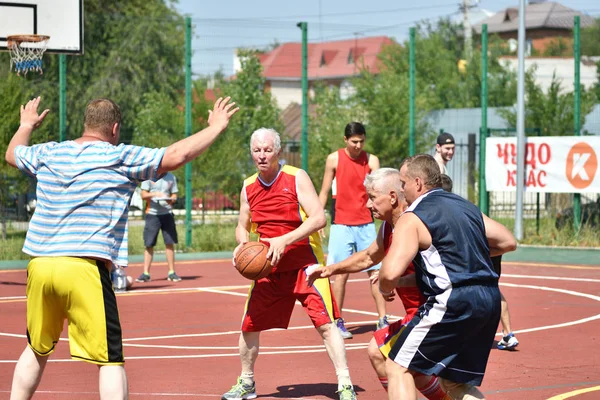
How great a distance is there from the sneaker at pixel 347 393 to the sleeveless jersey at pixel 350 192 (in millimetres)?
4097

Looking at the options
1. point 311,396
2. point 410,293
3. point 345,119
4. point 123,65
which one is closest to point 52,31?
point 311,396

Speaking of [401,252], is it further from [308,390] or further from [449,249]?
[308,390]

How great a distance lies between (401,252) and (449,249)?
1.00 feet

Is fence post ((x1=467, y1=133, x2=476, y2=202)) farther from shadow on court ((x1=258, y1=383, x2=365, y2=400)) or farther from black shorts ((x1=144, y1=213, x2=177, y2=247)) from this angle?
shadow on court ((x1=258, y1=383, x2=365, y2=400))

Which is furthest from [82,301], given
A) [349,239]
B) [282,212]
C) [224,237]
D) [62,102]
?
[224,237]

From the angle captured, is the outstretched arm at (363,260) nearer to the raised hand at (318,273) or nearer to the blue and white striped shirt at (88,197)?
the raised hand at (318,273)

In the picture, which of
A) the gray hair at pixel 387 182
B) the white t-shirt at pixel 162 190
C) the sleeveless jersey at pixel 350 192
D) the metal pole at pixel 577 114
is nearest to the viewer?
the gray hair at pixel 387 182

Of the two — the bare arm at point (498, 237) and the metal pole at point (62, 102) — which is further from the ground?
the metal pole at point (62, 102)

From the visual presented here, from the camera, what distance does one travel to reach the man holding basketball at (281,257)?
7820mm

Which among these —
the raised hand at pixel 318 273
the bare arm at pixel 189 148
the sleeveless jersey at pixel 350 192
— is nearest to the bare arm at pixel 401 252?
the bare arm at pixel 189 148

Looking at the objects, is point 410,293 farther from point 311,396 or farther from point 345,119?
point 345,119

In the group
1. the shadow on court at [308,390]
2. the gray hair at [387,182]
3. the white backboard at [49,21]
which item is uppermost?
the white backboard at [49,21]

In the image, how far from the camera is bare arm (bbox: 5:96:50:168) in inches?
250

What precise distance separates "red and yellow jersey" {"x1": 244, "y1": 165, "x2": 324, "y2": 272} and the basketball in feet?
1.37
